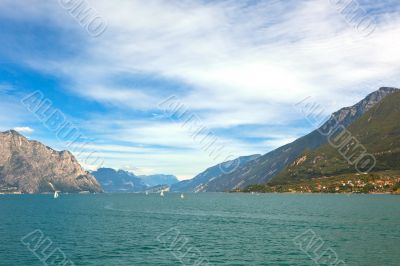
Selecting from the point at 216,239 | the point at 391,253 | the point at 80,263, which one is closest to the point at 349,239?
the point at 391,253

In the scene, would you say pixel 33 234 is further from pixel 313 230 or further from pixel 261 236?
pixel 313 230

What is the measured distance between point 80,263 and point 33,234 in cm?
5888

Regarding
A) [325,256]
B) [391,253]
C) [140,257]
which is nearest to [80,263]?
[140,257]

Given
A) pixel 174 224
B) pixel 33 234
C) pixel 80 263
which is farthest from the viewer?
pixel 174 224

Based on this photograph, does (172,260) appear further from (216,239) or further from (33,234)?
(33,234)

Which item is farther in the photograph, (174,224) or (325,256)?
(174,224)

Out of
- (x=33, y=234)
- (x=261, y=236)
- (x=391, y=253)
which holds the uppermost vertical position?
(x=33, y=234)

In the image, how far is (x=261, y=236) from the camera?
127438mm

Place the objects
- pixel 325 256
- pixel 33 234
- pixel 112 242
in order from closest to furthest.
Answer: pixel 325 256
pixel 112 242
pixel 33 234

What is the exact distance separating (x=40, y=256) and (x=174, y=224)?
79509 millimetres

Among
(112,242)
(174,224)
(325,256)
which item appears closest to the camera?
(325,256)

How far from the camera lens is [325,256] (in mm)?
93875

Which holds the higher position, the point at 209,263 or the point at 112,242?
the point at 112,242

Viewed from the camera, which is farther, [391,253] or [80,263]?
[391,253]
